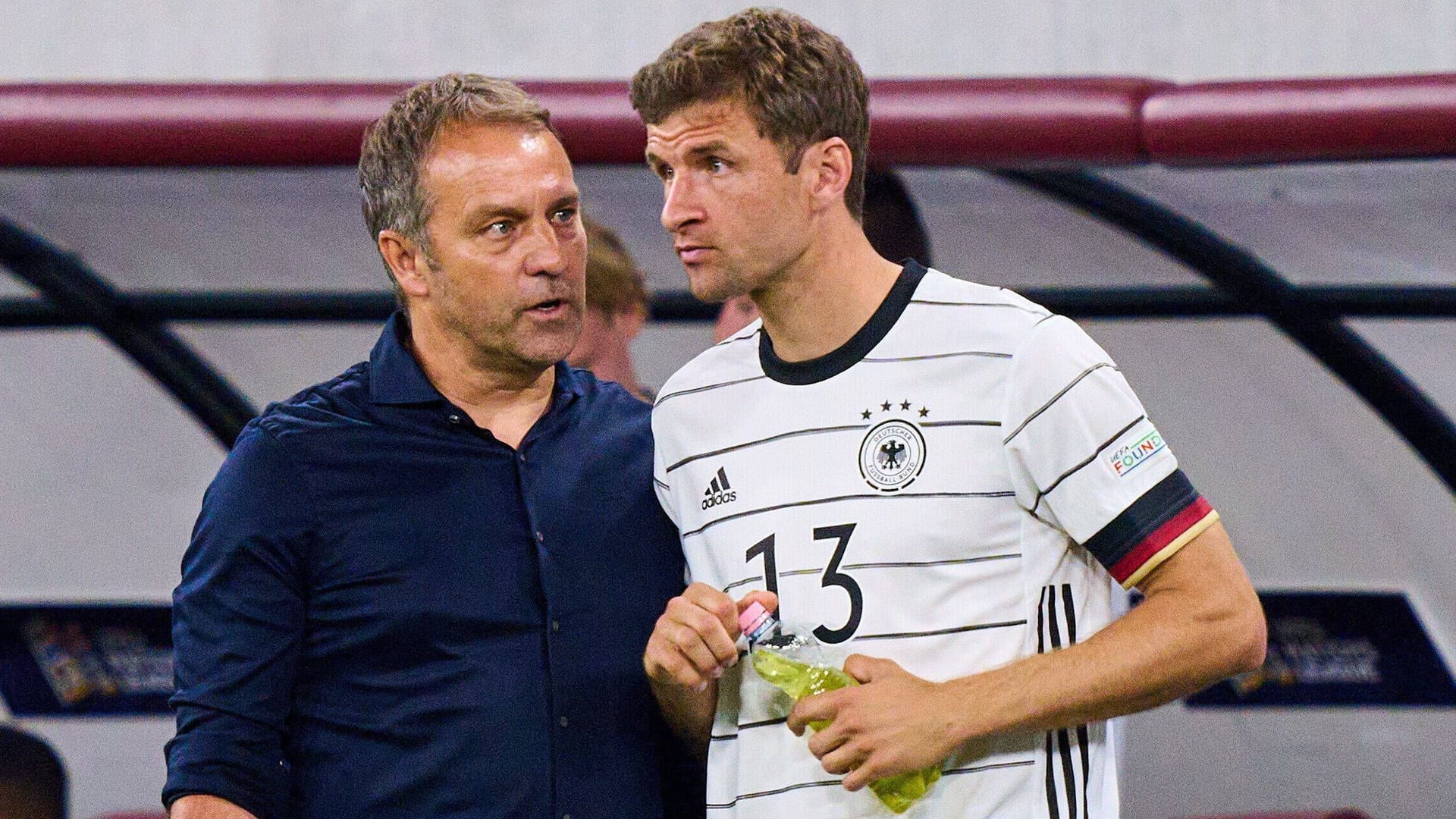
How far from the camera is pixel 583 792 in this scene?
80.4 inches

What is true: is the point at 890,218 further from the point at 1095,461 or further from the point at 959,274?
the point at 1095,461

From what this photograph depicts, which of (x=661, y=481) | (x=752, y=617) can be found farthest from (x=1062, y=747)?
(x=661, y=481)

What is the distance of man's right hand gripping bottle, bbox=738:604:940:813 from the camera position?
1843 mm

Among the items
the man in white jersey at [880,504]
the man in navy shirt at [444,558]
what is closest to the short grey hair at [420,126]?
the man in navy shirt at [444,558]

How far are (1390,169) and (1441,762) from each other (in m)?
1.58

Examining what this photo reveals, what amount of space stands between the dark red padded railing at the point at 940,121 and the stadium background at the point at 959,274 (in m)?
0.11

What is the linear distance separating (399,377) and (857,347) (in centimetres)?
61

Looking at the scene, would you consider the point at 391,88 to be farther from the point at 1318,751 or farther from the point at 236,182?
the point at 1318,751

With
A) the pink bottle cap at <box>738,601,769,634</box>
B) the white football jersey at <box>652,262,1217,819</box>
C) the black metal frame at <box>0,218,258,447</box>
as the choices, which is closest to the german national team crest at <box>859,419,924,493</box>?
the white football jersey at <box>652,262,1217,819</box>

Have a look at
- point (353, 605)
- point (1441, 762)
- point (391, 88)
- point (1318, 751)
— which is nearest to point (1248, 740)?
point (1318, 751)

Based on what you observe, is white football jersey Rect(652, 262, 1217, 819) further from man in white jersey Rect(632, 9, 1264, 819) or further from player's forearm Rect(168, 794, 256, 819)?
player's forearm Rect(168, 794, 256, 819)

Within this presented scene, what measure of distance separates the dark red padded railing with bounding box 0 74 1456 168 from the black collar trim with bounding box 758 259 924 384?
154cm

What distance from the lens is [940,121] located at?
3492 millimetres

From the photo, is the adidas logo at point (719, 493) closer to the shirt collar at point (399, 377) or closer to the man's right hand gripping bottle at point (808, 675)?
the man's right hand gripping bottle at point (808, 675)
